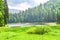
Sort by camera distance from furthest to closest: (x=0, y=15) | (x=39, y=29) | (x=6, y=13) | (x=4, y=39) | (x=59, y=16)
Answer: (x=59, y=16) → (x=6, y=13) → (x=0, y=15) → (x=39, y=29) → (x=4, y=39)

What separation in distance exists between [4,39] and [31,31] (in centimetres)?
590

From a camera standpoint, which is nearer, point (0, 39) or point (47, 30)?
point (0, 39)

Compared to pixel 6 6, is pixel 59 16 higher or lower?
lower

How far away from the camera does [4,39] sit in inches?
615

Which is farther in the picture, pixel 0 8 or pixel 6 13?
pixel 6 13

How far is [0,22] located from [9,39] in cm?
2332

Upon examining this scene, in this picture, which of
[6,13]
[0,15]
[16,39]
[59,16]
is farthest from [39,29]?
[59,16]

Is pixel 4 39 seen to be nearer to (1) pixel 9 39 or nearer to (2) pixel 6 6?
(1) pixel 9 39

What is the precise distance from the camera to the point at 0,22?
3859cm

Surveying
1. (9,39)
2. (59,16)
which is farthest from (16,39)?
(59,16)

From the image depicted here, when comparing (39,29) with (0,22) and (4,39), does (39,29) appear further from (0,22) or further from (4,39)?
(0,22)

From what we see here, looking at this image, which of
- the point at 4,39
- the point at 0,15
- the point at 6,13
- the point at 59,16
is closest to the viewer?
the point at 4,39

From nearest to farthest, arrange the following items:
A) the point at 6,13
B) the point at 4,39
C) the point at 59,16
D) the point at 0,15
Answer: the point at 4,39 < the point at 0,15 < the point at 6,13 < the point at 59,16

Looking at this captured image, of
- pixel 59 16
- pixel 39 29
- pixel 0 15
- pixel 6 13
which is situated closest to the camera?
pixel 39 29
